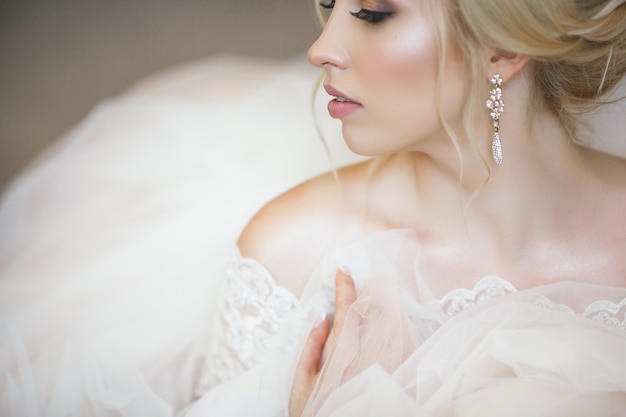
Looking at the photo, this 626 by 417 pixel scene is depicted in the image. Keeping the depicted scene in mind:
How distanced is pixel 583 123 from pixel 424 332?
0.42m

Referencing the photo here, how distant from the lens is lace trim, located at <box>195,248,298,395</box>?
1.02m

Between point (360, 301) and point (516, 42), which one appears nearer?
point (516, 42)

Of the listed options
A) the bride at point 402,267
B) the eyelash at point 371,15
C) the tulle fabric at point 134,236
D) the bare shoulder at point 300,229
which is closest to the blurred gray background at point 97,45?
the tulle fabric at point 134,236

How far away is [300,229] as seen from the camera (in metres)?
1.06

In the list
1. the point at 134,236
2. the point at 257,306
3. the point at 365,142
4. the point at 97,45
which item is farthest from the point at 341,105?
the point at 97,45

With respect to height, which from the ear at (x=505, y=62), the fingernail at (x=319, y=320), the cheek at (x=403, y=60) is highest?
the cheek at (x=403, y=60)

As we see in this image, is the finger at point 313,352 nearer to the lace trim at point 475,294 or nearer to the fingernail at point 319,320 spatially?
the fingernail at point 319,320

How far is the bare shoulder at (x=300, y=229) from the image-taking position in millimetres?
1037

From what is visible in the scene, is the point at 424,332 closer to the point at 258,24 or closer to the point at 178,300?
the point at 178,300

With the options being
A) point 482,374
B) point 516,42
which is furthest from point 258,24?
point 482,374

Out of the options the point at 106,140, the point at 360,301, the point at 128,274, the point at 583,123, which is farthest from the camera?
the point at 106,140

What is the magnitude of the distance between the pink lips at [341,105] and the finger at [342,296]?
0.78 ft

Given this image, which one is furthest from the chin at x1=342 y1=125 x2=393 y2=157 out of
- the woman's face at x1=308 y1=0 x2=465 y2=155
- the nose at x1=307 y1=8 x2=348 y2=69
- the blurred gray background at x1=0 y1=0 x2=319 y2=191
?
the blurred gray background at x1=0 y1=0 x2=319 y2=191

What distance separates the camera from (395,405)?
2.66 ft
